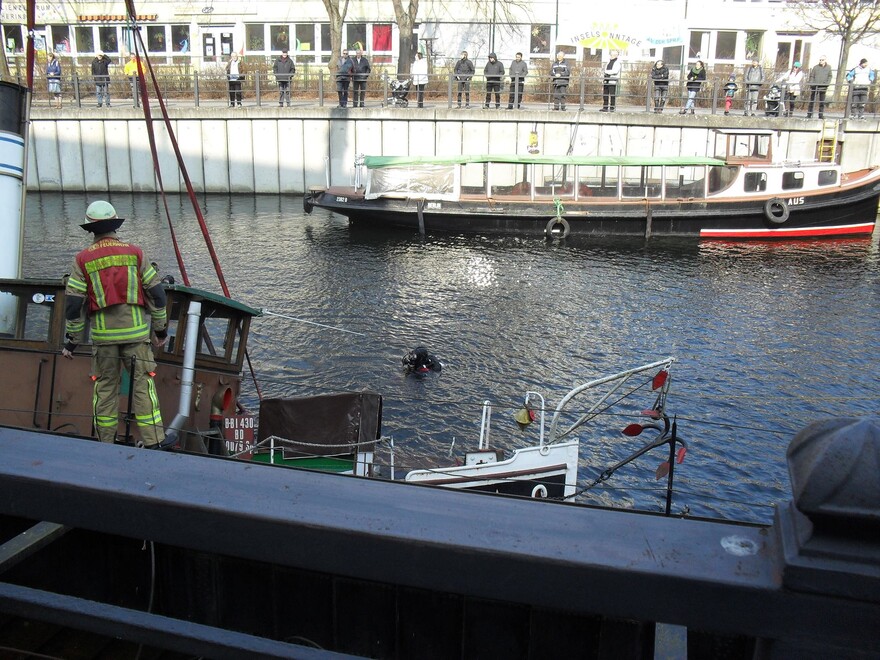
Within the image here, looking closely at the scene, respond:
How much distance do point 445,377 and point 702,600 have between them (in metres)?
12.8

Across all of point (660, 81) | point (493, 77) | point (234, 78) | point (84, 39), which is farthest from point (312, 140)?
point (84, 39)

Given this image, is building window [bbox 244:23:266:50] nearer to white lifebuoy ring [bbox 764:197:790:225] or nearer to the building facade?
the building facade

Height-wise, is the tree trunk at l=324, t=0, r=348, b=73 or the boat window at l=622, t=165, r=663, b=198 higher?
the tree trunk at l=324, t=0, r=348, b=73

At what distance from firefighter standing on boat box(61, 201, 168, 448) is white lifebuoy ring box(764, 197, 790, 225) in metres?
23.6

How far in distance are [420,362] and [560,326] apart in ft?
13.8

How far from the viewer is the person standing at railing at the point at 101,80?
33.9 m

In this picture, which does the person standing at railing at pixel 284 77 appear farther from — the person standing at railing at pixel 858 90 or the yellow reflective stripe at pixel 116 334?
the yellow reflective stripe at pixel 116 334

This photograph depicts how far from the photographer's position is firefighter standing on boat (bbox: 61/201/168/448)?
6641mm

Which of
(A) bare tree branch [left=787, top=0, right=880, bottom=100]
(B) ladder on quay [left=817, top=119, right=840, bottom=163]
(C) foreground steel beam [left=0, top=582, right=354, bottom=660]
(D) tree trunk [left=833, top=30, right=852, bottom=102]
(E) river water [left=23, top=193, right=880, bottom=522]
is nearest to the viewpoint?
Answer: (C) foreground steel beam [left=0, top=582, right=354, bottom=660]

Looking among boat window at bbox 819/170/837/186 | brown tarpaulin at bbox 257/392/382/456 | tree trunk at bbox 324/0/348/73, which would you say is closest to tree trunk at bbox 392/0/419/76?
tree trunk at bbox 324/0/348/73

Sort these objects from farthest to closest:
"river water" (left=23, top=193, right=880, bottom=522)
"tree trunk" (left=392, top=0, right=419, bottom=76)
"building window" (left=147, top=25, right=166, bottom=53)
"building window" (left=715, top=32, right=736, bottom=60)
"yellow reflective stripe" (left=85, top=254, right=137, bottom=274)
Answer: "building window" (left=147, top=25, right=166, bottom=53)
"building window" (left=715, top=32, right=736, bottom=60)
"tree trunk" (left=392, top=0, right=419, bottom=76)
"river water" (left=23, top=193, right=880, bottom=522)
"yellow reflective stripe" (left=85, top=254, right=137, bottom=274)

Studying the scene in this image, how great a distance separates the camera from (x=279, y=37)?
43562 millimetres

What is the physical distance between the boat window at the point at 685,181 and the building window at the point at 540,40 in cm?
1682

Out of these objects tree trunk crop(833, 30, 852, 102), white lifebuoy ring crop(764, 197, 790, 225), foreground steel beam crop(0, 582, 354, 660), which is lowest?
white lifebuoy ring crop(764, 197, 790, 225)
